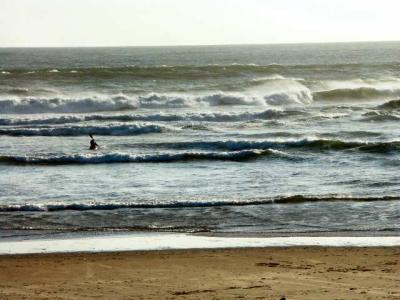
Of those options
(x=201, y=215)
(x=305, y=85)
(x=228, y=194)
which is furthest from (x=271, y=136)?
(x=305, y=85)

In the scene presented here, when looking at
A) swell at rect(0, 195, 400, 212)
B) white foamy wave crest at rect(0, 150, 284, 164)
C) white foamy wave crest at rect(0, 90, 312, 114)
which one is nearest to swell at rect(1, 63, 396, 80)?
white foamy wave crest at rect(0, 90, 312, 114)

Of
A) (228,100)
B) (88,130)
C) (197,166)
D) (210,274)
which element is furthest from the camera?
(228,100)

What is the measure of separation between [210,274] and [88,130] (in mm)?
21714

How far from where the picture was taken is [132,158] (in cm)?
2367

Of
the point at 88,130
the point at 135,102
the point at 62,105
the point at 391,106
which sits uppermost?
the point at 391,106

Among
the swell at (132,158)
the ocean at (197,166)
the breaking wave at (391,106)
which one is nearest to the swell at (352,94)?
the ocean at (197,166)

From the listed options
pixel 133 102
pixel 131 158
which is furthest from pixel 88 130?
pixel 133 102

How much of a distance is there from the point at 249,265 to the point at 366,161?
1195cm

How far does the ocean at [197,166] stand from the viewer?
595 inches

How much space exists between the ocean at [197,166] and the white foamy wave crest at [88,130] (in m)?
0.06

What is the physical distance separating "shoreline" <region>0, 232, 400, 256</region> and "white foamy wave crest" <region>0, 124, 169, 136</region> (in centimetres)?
1791

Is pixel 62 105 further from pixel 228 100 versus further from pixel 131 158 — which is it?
pixel 131 158

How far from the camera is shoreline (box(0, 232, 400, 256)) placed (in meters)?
12.7

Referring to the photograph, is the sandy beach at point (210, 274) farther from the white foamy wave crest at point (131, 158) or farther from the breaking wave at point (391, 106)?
the breaking wave at point (391, 106)
